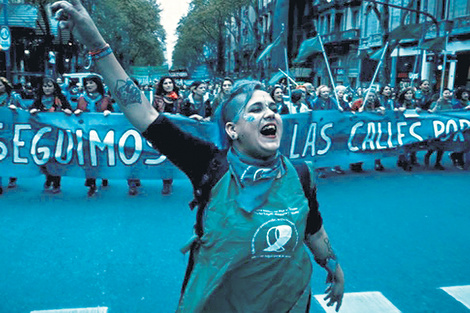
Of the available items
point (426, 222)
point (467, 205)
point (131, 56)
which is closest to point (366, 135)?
point (467, 205)

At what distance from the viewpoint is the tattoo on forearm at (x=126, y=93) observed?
200 centimetres

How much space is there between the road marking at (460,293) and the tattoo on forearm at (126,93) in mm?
3327

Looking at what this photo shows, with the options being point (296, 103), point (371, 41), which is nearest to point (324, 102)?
point (296, 103)

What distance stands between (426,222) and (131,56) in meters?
64.8

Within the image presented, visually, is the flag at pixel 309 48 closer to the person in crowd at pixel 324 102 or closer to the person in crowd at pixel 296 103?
the person in crowd at pixel 296 103

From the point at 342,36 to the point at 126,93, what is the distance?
4397 cm

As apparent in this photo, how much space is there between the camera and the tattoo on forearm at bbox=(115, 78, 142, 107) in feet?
6.55

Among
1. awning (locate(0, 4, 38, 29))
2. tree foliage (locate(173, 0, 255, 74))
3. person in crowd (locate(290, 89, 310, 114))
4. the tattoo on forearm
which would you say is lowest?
person in crowd (locate(290, 89, 310, 114))

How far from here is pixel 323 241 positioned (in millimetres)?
2367

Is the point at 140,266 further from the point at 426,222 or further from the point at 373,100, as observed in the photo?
the point at 373,100

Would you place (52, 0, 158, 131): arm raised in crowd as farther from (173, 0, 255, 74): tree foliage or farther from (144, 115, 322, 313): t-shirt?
(173, 0, 255, 74): tree foliage

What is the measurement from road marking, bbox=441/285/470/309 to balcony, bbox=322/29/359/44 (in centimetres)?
3937

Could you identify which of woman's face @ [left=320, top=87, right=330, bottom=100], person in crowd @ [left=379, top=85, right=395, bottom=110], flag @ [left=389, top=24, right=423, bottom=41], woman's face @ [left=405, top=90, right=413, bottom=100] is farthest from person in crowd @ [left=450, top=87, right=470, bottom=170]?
flag @ [left=389, top=24, right=423, bottom=41]

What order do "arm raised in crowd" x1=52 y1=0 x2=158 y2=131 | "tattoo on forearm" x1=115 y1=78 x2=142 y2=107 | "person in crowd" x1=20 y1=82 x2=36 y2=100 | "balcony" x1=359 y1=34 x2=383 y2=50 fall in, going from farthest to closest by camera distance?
"balcony" x1=359 y1=34 x2=383 y2=50 → "person in crowd" x1=20 y1=82 x2=36 y2=100 → "tattoo on forearm" x1=115 y1=78 x2=142 y2=107 → "arm raised in crowd" x1=52 y1=0 x2=158 y2=131
